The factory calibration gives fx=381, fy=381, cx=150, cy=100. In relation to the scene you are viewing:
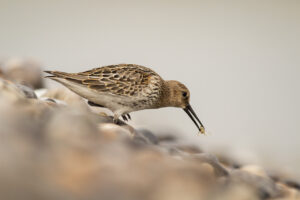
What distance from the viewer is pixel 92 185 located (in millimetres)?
3020

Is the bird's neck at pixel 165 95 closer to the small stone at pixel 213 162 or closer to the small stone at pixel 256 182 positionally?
the small stone at pixel 213 162

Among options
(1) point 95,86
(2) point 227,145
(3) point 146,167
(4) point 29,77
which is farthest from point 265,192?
(4) point 29,77

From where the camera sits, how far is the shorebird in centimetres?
669

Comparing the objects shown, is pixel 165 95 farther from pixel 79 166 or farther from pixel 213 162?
pixel 79 166

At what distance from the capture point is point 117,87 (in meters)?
6.72

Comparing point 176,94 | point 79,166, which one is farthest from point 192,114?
point 79,166

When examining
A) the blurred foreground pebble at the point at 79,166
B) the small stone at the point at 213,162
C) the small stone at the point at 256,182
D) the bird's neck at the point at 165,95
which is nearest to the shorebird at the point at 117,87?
the bird's neck at the point at 165,95

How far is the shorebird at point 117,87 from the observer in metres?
6.69

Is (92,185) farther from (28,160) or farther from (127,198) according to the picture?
(28,160)

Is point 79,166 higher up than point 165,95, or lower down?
lower down

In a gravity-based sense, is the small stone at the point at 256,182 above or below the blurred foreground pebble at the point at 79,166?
below

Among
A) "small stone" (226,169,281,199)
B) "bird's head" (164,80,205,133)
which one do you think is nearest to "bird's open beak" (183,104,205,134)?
"bird's head" (164,80,205,133)

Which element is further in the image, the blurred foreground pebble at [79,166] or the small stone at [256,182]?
the small stone at [256,182]

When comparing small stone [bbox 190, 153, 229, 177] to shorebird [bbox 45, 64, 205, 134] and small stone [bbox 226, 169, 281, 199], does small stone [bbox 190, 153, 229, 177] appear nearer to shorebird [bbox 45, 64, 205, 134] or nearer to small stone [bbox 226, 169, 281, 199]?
small stone [bbox 226, 169, 281, 199]
